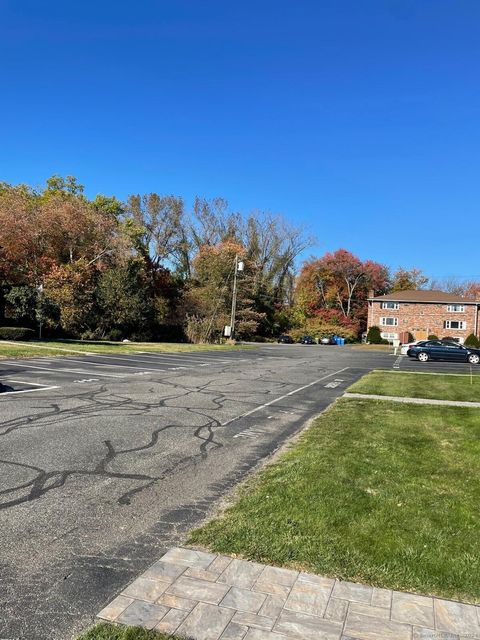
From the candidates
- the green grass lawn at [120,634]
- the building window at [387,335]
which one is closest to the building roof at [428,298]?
the building window at [387,335]

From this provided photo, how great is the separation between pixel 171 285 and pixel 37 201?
16.5 metres

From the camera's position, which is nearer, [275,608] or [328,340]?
[275,608]

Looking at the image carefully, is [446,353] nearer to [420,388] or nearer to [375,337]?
[420,388]

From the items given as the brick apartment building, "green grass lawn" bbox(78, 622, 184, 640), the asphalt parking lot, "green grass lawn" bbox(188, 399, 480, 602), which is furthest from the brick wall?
"green grass lawn" bbox(78, 622, 184, 640)

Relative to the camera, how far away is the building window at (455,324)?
6800 cm

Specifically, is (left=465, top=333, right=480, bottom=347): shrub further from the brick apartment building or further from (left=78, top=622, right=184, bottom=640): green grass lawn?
(left=78, top=622, right=184, bottom=640): green grass lawn

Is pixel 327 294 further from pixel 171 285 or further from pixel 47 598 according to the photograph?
pixel 47 598

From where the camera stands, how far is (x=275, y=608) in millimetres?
3156

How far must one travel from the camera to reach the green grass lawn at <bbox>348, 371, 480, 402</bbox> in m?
13.8

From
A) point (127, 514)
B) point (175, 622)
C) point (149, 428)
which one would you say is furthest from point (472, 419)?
point (175, 622)

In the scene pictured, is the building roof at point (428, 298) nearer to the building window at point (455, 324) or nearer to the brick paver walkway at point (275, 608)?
the building window at point (455, 324)

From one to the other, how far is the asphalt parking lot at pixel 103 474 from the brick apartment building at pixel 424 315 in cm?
5960

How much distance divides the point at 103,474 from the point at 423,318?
6896cm

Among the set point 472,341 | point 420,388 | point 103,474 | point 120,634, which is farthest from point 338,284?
point 120,634
